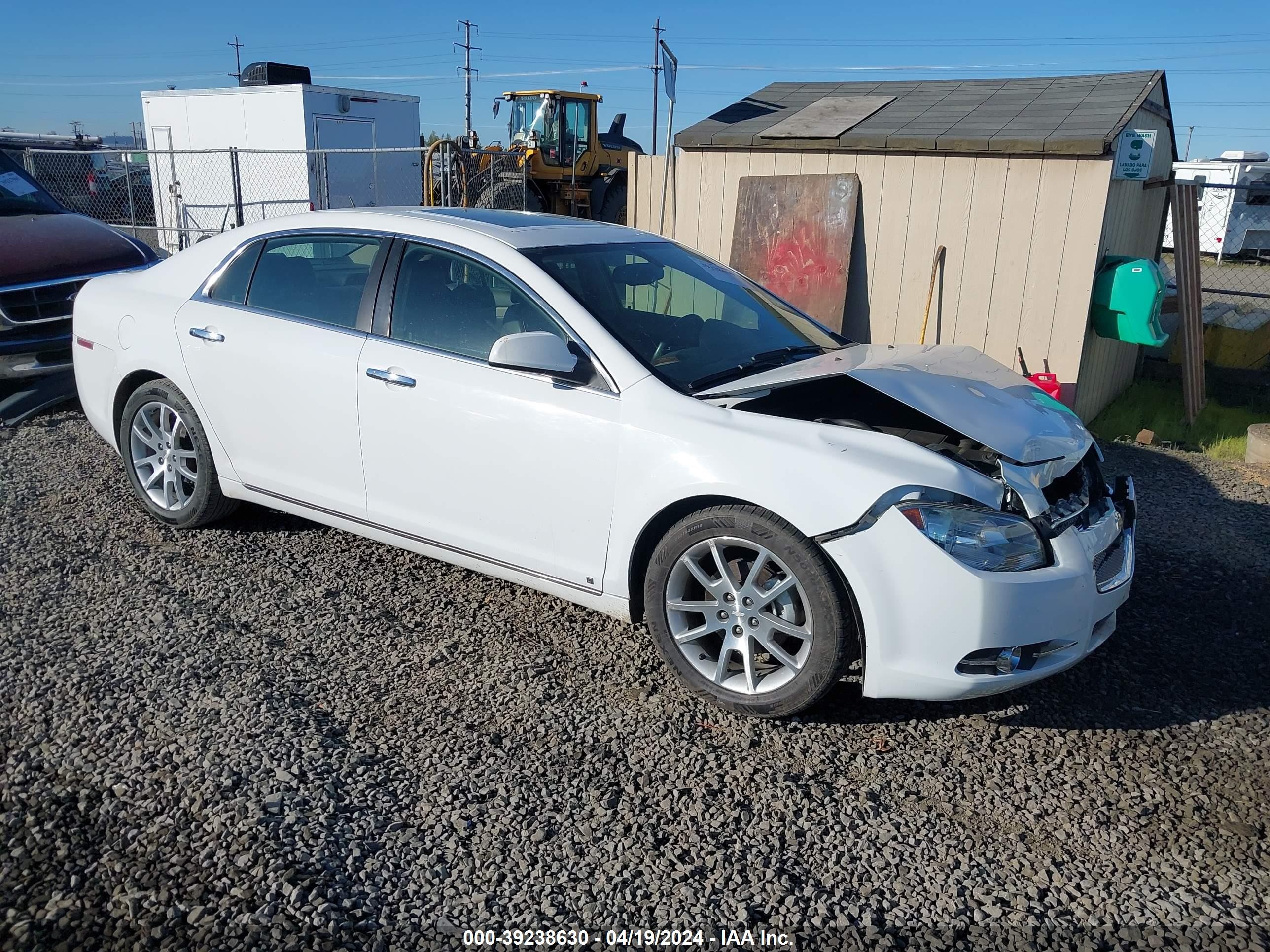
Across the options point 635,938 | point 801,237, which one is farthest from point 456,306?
point 801,237

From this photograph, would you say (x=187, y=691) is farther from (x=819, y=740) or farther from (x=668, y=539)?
(x=819, y=740)

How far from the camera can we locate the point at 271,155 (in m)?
17.0

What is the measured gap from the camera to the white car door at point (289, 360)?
414cm

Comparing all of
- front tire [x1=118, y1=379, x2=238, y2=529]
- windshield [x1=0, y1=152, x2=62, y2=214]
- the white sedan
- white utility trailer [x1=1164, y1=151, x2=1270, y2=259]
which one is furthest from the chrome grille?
white utility trailer [x1=1164, y1=151, x2=1270, y2=259]

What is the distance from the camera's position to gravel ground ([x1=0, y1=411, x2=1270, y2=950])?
2.52 m

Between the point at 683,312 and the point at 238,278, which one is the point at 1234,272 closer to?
the point at 683,312

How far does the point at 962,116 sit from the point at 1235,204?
59.9 feet

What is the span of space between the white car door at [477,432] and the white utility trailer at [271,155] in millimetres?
12938

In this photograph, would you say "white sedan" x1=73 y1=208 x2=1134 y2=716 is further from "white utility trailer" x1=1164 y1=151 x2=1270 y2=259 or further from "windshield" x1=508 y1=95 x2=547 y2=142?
"white utility trailer" x1=1164 y1=151 x2=1270 y2=259

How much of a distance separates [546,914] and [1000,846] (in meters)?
1.31

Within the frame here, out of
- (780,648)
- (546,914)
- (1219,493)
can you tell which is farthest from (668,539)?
(1219,493)

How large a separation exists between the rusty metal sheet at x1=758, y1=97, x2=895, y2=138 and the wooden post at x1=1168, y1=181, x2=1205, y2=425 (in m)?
2.68

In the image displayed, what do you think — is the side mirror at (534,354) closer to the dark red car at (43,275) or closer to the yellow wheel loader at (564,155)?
the dark red car at (43,275)

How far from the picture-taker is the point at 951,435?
368cm
